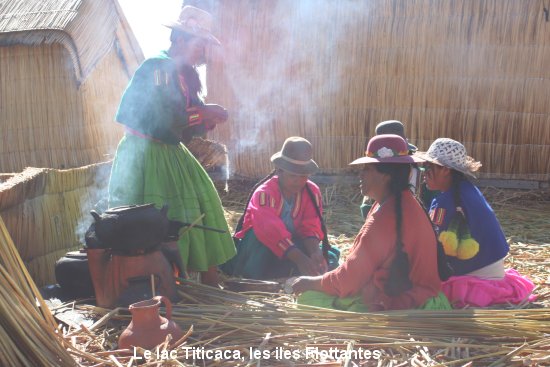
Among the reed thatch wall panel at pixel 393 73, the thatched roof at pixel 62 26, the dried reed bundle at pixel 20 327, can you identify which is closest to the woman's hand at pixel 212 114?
the dried reed bundle at pixel 20 327

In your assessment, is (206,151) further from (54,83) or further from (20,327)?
(20,327)

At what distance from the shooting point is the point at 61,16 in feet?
24.4

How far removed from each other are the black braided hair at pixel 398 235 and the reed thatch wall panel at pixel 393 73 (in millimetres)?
4785

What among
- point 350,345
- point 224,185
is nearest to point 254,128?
point 224,185

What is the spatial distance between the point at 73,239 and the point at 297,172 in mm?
1915

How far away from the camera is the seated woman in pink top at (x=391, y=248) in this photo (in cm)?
357

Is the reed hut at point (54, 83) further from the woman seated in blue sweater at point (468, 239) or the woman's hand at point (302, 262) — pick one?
the woman seated in blue sweater at point (468, 239)

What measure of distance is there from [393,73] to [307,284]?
4.93 metres

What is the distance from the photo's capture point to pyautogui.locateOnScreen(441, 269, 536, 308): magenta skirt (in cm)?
407

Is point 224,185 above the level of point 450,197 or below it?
below

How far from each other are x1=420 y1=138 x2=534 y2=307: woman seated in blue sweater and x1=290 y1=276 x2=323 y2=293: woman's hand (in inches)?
34.0

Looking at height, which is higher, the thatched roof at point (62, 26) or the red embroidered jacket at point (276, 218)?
the thatched roof at point (62, 26)

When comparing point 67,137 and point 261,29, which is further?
point 261,29

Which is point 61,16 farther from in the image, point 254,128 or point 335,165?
point 335,165
